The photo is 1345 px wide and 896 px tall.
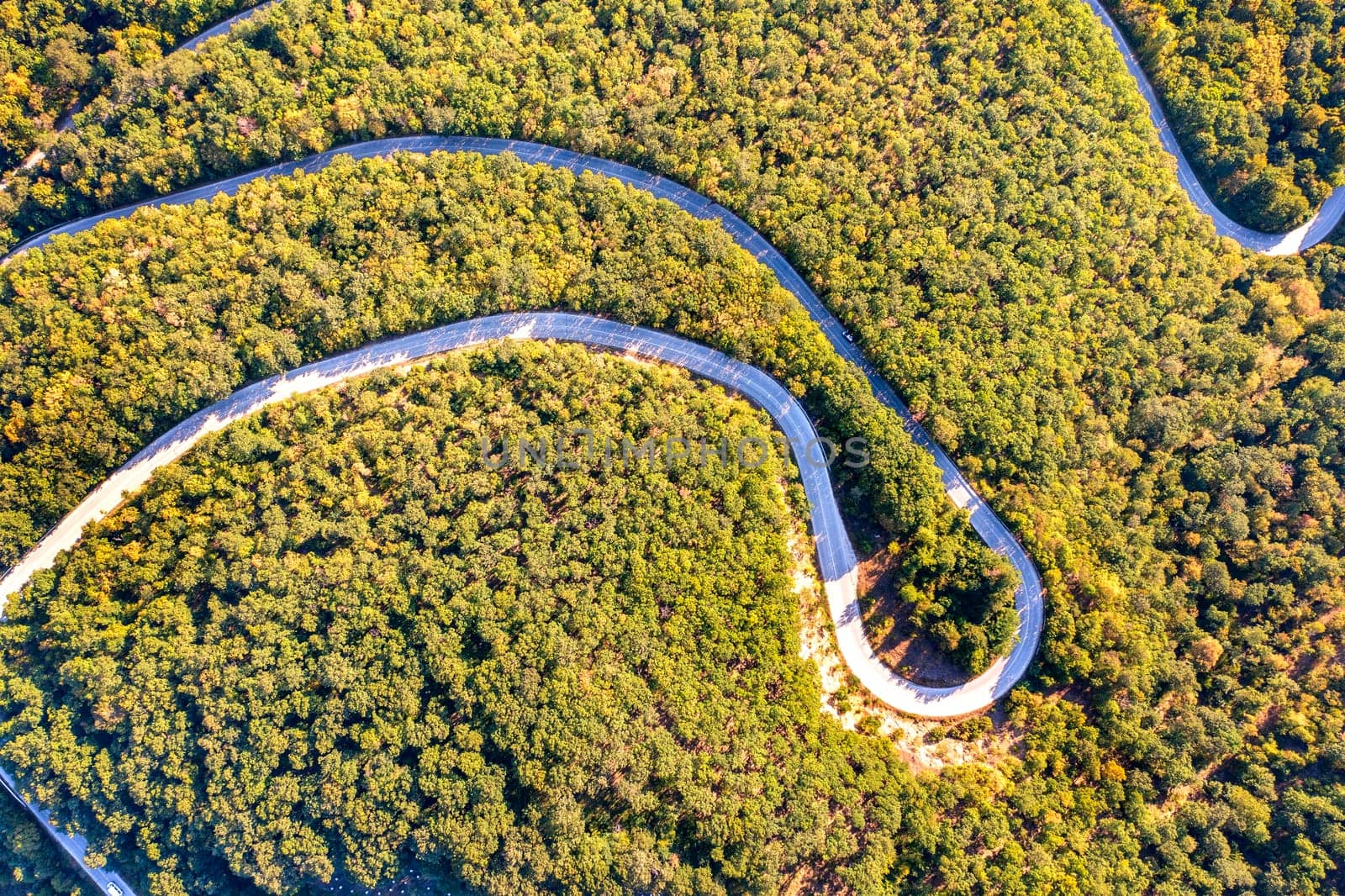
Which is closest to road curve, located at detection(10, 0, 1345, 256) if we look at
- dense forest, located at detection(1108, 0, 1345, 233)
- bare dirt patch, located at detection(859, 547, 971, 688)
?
dense forest, located at detection(1108, 0, 1345, 233)

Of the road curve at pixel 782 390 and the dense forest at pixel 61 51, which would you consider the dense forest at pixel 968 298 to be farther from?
the dense forest at pixel 61 51

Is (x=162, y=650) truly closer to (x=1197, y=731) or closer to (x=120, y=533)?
(x=120, y=533)

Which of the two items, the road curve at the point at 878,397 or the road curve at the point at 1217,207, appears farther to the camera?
the road curve at the point at 1217,207

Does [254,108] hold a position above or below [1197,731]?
above

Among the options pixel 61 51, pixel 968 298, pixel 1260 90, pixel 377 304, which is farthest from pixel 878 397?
pixel 61 51

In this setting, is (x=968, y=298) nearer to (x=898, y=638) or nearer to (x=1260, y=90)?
A: (x=898, y=638)

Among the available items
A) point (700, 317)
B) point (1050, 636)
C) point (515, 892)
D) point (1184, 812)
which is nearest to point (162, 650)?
point (515, 892)

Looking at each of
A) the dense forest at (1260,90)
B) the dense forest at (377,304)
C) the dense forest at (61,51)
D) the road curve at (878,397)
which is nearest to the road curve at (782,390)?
the road curve at (878,397)
